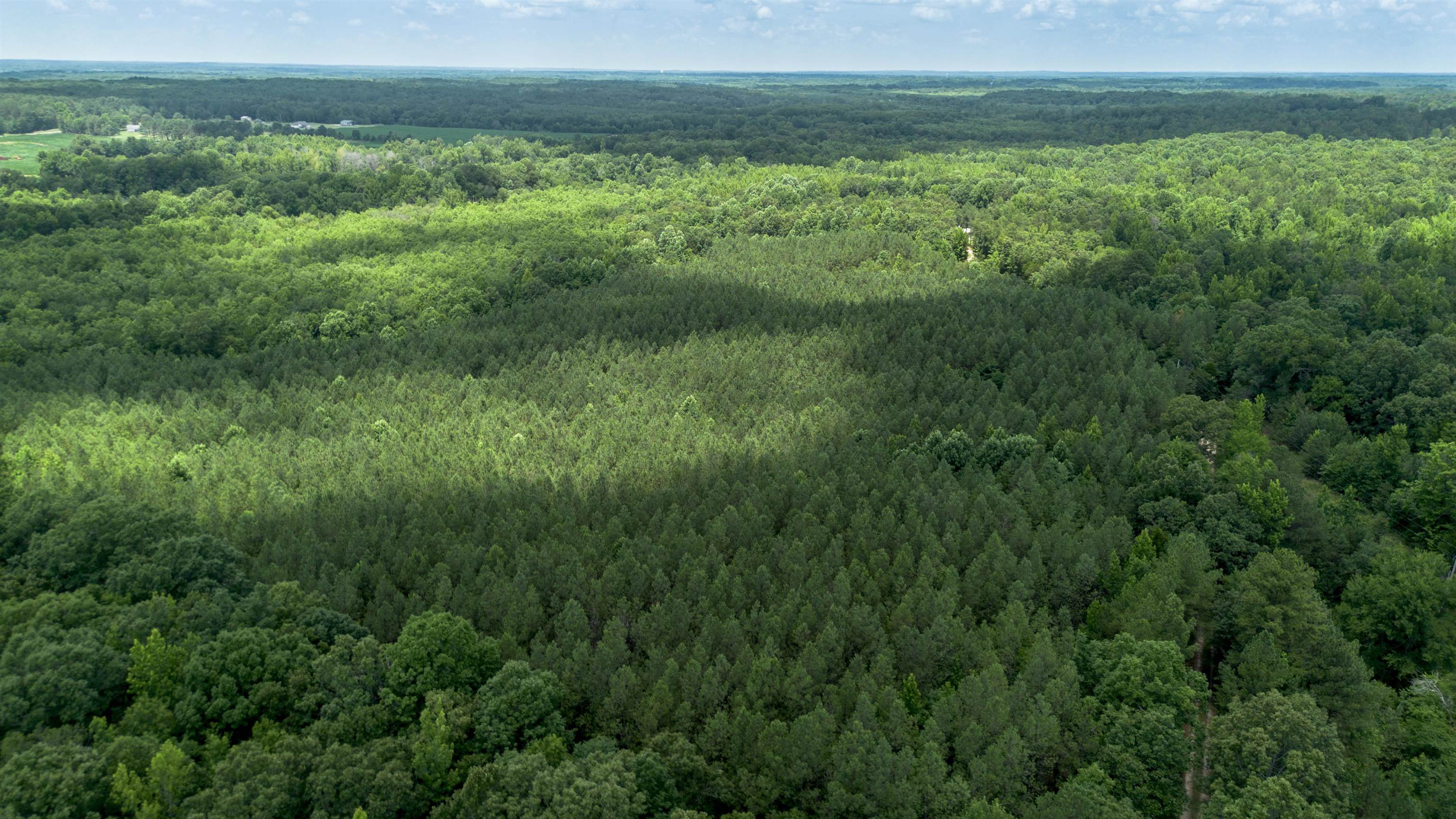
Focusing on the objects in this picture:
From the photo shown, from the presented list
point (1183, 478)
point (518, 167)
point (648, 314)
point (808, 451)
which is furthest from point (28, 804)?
point (518, 167)

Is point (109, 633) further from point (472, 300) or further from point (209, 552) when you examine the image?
point (472, 300)

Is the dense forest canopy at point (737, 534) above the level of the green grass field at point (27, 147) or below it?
below

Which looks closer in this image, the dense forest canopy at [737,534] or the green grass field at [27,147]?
the dense forest canopy at [737,534]

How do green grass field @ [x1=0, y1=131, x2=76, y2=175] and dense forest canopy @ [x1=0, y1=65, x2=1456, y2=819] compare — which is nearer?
dense forest canopy @ [x1=0, y1=65, x2=1456, y2=819]

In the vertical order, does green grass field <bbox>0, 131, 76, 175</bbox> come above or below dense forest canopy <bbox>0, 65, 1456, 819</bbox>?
above

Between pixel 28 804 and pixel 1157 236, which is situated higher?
pixel 1157 236
